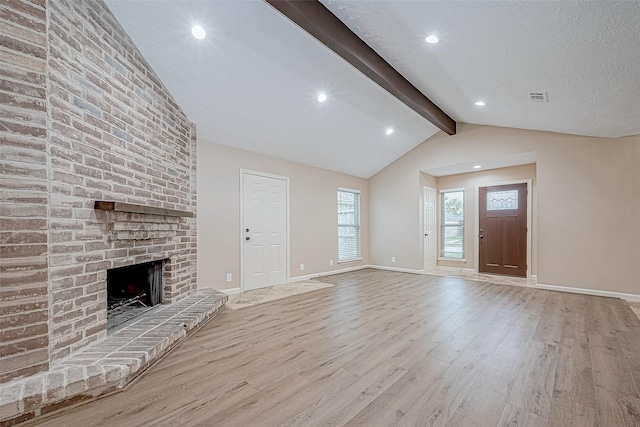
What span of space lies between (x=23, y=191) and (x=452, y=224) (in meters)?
7.52

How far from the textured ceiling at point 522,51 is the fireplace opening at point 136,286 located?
3.53 metres

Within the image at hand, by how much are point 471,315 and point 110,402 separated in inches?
145

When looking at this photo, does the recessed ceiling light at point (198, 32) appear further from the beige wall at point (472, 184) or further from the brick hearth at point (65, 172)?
the beige wall at point (472, 184)

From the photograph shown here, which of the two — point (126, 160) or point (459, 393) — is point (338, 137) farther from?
point (459, 393)

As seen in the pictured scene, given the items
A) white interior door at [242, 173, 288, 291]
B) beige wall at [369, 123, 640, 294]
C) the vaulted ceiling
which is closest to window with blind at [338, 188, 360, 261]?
white interior door at [242, 173, 288, 291]

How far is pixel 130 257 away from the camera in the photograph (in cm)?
269

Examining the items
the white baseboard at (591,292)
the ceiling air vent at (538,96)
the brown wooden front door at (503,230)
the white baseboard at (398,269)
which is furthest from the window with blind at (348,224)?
the ceiling air vent at (538,96)

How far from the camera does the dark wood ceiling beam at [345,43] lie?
7.89 ft

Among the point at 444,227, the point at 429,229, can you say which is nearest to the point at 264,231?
the point at 429,229

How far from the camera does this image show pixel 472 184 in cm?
664

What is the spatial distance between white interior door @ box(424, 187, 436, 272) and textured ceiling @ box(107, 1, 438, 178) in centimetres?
190

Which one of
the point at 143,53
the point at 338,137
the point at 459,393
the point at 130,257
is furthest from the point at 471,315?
the point at 143,53

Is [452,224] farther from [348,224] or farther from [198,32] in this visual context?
[198,32]

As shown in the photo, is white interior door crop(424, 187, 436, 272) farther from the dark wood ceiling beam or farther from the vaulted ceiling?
the dark wood ceiling beam
